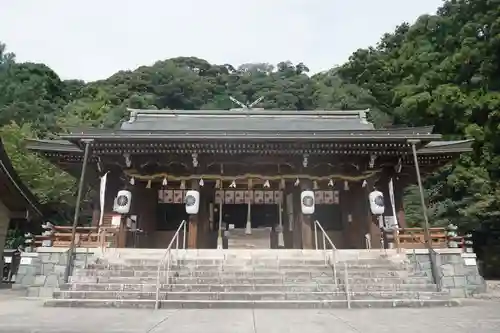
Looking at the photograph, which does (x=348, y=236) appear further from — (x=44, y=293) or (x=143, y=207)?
(x=44, y=293)

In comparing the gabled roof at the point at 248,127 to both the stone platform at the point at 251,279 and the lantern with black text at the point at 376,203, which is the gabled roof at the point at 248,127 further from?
the stone platform at the point at 251,279

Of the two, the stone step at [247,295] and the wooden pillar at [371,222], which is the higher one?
the wooden pillar at [371,222]

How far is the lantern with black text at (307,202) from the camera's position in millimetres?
13094

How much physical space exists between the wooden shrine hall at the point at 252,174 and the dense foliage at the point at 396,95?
12.8 ft

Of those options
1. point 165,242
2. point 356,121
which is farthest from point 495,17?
point 165,242

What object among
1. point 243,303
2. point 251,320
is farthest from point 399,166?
point 251,320

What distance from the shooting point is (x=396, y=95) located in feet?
99.7

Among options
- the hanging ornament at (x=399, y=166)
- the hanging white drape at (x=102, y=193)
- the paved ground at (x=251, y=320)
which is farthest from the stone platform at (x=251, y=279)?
the hanging ornament at (x=399, y=166)

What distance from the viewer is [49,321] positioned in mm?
6418

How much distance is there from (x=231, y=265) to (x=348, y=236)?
5758 mm

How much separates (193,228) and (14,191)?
6.77 m

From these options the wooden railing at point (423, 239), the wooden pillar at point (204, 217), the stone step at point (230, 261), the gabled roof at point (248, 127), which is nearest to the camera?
the stone step at point (230, 261)

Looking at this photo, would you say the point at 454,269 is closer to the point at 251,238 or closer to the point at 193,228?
the point at 251,238

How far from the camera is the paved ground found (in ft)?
19.1
